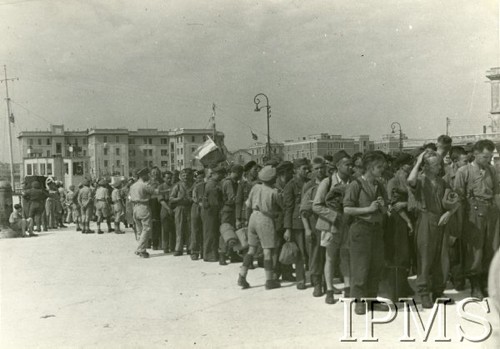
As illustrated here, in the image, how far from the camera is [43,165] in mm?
101750

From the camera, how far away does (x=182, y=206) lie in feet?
41.9

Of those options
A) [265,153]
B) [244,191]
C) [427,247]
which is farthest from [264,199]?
[265,153]

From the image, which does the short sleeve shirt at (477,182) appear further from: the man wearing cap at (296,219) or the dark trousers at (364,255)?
the man wearing cap at (296,219)

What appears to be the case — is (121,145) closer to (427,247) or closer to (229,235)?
(229,235)

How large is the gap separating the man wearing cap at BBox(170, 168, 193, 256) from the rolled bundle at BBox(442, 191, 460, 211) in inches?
259

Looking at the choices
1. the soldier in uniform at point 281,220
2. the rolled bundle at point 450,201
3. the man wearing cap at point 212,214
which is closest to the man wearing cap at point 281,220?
the soldier in uniform at point 281,220

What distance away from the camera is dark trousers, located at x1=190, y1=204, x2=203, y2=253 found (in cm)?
1203

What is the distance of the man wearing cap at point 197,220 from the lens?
11.9 m

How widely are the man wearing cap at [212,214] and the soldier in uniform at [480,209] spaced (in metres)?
5.01

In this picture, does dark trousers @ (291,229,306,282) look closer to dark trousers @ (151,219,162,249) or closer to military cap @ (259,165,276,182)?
military cap @ (259,165,276,182)

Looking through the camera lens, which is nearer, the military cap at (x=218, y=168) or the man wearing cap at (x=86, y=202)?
the military cap at (x=218, y=168)

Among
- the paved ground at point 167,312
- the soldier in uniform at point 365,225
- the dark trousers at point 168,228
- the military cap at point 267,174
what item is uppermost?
the military cap at point 267,174

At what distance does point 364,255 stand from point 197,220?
229 inches

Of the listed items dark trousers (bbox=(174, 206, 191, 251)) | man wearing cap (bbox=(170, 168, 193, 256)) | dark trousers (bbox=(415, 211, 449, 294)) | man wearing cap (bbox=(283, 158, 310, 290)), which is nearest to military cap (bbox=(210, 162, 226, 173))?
man wearing cap (bbox=(170, 168, 193, 256))
